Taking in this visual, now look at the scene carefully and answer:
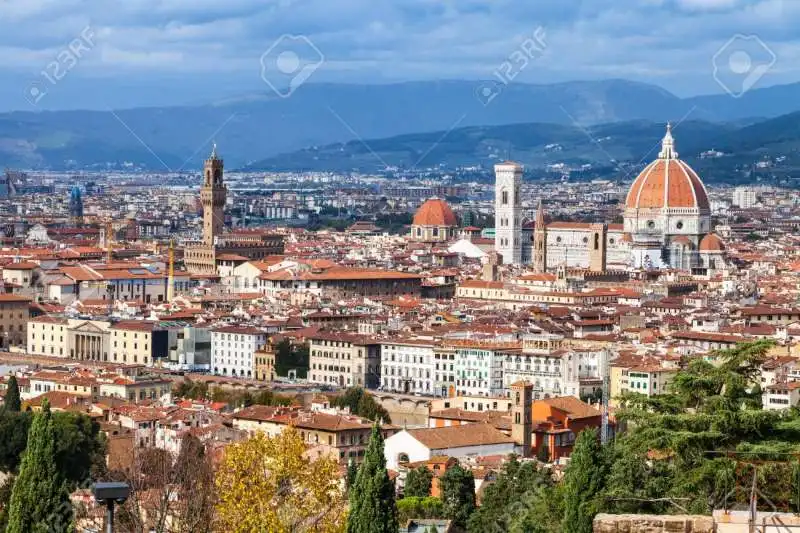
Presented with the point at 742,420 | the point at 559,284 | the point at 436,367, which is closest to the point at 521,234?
the point at 559,284

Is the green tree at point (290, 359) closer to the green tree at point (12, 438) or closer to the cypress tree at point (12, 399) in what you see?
the cypress tree at point (12, 399)

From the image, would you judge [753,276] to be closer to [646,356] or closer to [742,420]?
[646,356]

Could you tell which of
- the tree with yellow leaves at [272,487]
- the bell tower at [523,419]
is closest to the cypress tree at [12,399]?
the bell tower at [523,419]

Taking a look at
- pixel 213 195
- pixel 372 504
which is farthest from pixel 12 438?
pixel 213 195

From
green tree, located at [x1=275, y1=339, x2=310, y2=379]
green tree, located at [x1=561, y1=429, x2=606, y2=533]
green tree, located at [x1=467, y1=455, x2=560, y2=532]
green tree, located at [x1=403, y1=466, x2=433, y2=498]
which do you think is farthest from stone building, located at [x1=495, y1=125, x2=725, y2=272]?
green tree, located at [x1=561, y1=429, x2=606, y2=533]

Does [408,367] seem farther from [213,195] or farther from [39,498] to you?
[213,195]

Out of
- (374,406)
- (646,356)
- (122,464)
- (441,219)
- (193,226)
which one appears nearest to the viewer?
(122,464)
